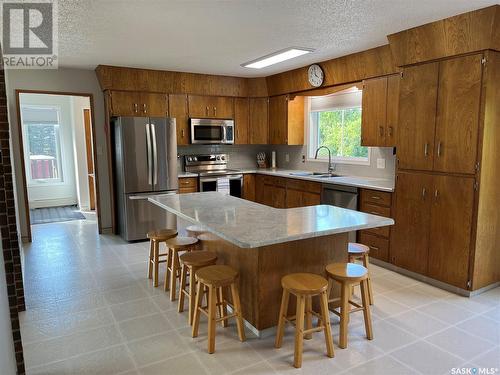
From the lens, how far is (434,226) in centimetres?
340

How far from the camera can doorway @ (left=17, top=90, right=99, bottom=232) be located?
7.32 m

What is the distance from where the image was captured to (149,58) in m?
4.51

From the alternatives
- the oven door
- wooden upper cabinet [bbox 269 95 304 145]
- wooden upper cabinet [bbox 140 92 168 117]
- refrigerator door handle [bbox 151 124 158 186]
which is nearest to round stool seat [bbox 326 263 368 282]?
refrigerator door handle [bbox 151 124 158 186]

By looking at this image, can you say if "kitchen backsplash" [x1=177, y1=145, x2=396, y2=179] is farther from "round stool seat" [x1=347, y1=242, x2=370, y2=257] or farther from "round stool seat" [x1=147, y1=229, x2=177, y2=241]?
"round stool seat" [x1=147, y1=229, x2=177, y2=241]

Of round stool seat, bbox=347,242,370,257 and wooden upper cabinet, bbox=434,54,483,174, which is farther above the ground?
wooden upper cabinet, bbox=434,54,483,174

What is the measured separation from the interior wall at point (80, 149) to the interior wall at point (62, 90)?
2.23m

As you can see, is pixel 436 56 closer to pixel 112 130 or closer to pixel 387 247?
pixel 387 247

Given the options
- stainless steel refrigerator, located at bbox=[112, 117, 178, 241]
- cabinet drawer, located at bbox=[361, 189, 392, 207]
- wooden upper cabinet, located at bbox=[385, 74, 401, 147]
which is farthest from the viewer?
stainless steel refrigerator, located at bbox=[112, 117, 178, 241]

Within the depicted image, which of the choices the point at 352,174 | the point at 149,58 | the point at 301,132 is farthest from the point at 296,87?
the point at 149,58

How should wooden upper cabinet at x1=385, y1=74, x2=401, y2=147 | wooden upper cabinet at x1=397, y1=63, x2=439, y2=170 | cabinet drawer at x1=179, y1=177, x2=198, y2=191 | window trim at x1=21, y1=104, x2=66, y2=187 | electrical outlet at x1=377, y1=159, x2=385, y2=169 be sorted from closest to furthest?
wooden upper cabinet at x1=397, y1=63, x2=439, y2=170 → wooden upper cabinet at x1=385, y1=74, x2=401, y2=147 → electrical outlet at x1=377, y1=159, x2=385, y2=169 → cabinet drawer at x1=179, y1=177, x2=198, y2=191 → window trim at x1=21, y1=104, x2=66, y2=187

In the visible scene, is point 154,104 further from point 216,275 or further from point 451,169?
point 451,169

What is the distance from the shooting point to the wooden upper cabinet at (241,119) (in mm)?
6148

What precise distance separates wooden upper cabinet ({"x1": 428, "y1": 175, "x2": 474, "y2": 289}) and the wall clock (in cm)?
224

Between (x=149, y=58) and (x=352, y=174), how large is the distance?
124 inches
